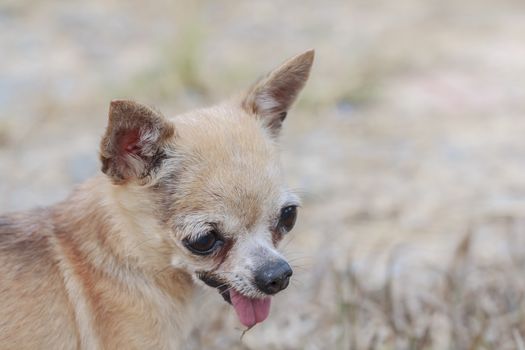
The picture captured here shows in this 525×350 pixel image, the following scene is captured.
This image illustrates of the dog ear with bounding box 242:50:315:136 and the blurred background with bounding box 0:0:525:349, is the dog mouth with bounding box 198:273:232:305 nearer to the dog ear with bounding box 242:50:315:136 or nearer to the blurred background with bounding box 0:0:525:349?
the dog ear with bounding box 242:50:315:136

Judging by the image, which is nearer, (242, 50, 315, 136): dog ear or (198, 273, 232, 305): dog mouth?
(198, 273, 232, 305): dog mouth

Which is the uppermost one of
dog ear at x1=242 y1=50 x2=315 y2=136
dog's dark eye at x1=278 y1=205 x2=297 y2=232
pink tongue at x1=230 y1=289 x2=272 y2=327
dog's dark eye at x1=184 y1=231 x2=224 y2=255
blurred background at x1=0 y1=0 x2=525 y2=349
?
dog ear at x1=242 y1=50 x2=315 y2=136

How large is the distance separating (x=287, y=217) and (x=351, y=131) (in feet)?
16.1

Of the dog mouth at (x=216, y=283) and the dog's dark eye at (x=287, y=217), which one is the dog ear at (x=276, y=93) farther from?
the dog mouth at (x=216, y=283)

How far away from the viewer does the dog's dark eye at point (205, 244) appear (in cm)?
→ 493

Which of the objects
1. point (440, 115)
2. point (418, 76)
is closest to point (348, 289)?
point (440, 115)

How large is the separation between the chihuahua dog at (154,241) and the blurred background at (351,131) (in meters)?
1.17

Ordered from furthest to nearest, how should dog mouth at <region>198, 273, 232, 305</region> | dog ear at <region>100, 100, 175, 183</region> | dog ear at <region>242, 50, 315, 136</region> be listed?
1. dog ear at <region>242, 50, 315, 136</region>
2. dog mouth at <region>198, 273, 232, 305</region>
3. dog ear at <region>100, 100, 175, 183</region>

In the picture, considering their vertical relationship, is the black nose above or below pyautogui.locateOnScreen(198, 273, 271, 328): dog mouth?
above

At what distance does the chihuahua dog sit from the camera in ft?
16.3

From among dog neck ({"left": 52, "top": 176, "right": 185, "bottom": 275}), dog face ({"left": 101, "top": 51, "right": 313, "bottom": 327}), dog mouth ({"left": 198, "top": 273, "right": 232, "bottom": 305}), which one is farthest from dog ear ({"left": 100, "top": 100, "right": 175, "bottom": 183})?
dog mouth ({"left": 198, "top": 273, "right": 232, "bottom": 305})

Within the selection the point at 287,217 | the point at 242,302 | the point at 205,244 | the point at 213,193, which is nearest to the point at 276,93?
the point at 287,217

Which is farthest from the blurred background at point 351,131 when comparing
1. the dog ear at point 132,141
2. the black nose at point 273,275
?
the dog ear at point 132,141

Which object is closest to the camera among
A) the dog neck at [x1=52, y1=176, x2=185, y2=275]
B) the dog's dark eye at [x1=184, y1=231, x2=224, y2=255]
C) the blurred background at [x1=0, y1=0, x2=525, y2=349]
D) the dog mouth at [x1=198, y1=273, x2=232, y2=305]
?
the dog's dark eye at [x1=184, y1=231, x2=224, y2=255]
